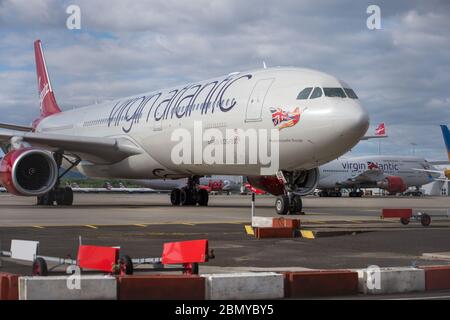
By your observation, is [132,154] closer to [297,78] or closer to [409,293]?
[297,78]

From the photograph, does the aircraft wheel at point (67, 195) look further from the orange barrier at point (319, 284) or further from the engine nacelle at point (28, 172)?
the orange barrier at point (319, 284)

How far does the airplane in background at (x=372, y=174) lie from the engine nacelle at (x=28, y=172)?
1487 inches

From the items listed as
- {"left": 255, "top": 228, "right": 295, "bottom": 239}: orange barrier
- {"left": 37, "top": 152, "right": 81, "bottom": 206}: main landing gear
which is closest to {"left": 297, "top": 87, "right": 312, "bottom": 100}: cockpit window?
{"left": 255, "top": 228, "right": 295, "bottom": 239}: orange barrier

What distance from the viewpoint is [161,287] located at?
24.3 ft

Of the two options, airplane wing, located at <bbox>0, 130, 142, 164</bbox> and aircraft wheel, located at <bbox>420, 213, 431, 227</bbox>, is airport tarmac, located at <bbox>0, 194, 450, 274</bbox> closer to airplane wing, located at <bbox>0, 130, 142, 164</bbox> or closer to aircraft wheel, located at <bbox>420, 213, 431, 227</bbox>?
aircraft wheel, located at <bbox>420, 213, 431, 227</bbox>

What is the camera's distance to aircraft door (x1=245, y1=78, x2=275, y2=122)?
2117 cm

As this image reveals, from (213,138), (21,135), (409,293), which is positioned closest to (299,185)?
(213,138)

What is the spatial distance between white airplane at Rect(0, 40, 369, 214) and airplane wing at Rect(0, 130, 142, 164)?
37 mm

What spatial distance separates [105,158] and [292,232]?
15030 mm

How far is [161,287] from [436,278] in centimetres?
321

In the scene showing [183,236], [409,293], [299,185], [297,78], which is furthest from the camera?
[299,185]

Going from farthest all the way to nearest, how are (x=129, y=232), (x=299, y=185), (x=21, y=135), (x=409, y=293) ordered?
(x=21, y=135), (x=299, y=185), (x=129, y=232), (x=409, y=293)
